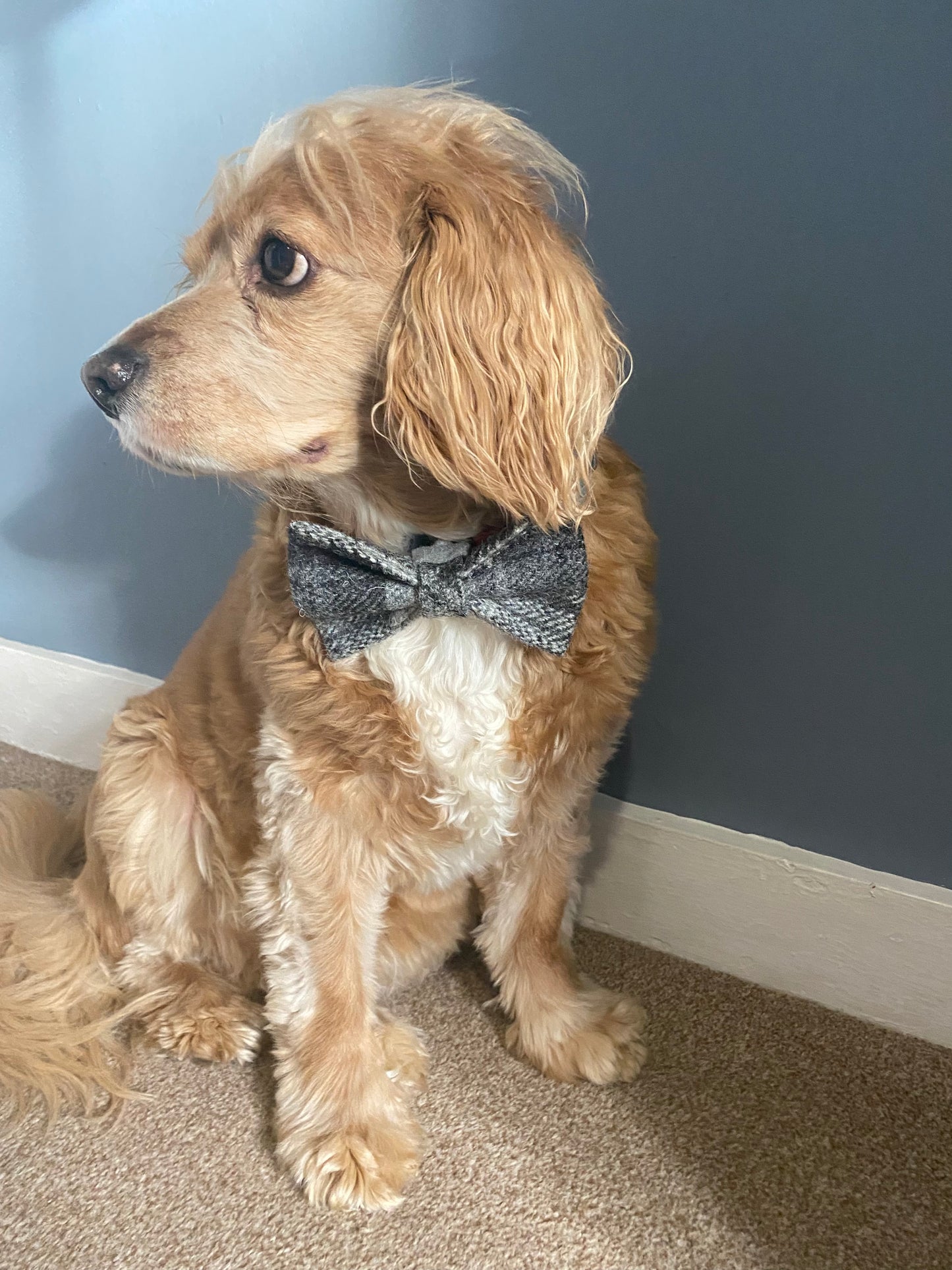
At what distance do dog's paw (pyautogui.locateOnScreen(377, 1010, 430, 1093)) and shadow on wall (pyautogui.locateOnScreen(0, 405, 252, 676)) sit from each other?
0.88m

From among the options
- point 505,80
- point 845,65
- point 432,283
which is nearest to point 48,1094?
point 432,283

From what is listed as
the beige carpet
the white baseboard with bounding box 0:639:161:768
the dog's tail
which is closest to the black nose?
the dog's tail

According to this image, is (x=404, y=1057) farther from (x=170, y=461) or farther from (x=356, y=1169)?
(x=170, y=461)

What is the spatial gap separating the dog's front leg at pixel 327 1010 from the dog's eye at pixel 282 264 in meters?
0.51

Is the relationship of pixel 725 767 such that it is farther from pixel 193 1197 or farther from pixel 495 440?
pixel 193 1197

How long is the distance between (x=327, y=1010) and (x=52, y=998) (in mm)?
390

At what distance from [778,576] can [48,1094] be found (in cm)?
110

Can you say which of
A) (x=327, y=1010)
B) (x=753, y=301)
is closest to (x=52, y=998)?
(x=327, y=1010)

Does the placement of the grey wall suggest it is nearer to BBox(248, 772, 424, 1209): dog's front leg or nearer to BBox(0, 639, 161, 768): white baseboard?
BBox(248, 772, 424, 1209): dog's front leg

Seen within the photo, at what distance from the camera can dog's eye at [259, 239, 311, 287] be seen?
2.58 ft

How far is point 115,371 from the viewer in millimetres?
782

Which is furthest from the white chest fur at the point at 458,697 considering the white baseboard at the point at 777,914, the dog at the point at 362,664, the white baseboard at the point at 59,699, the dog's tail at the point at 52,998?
the white baseboard at the point at 59,699

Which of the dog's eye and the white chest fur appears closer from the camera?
the dog's eye

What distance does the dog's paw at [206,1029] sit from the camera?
1.13m
